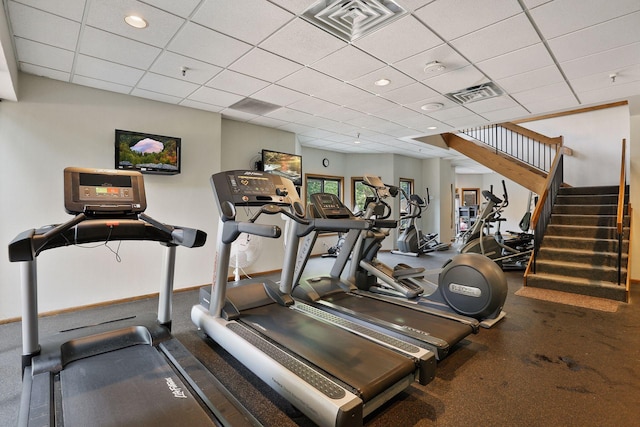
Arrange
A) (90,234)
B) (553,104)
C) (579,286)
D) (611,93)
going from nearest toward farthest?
(90,234) → (611,93) → (579,286) → (553,104)

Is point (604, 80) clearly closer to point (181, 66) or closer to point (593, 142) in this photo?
point (593, 142)

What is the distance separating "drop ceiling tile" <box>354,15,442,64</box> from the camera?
101 inches

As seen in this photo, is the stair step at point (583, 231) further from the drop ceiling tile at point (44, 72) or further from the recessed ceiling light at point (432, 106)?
the drop ceiling tile at point (44, 72)

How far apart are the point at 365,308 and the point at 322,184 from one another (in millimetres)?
5344

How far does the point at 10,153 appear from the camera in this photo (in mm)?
3324

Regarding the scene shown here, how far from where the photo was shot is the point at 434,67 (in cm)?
326

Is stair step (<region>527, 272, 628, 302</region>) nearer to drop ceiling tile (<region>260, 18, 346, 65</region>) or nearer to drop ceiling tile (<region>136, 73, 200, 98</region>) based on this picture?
drop ceiling tile (<region>260, 18, 346, 65</region>)

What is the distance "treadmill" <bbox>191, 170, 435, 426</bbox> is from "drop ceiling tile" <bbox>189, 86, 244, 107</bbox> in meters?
1.85

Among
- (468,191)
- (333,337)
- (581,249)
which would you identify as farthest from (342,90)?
(468,191)

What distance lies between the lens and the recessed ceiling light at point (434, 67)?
3207mm

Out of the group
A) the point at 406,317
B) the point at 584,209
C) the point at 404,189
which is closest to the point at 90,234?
the point at 406,317

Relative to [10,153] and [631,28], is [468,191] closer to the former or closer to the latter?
[631,28]

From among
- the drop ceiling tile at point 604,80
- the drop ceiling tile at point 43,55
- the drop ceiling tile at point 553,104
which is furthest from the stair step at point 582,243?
the drop ceiling tile at point 43,55

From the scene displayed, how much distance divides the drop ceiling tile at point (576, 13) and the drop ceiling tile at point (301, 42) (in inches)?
63.2
